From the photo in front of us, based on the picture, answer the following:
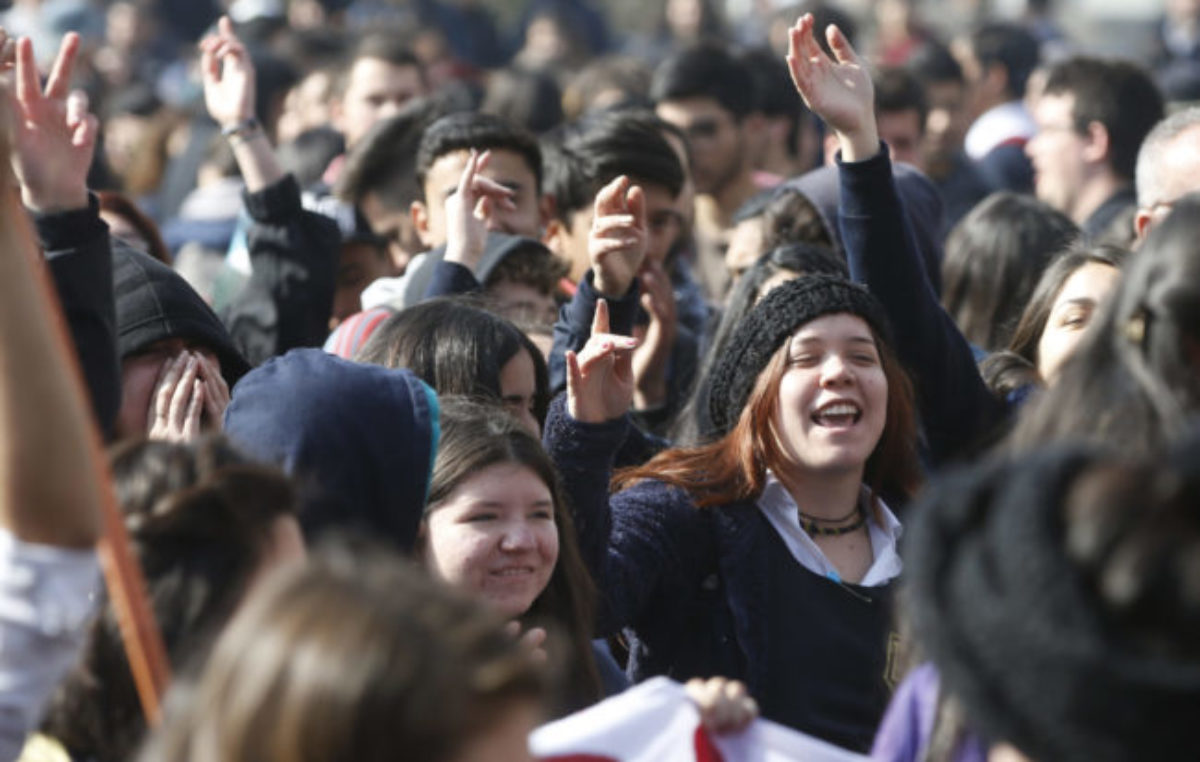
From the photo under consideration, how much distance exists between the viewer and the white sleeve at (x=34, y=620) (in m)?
2.08

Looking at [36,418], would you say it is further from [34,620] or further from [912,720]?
[912,720]

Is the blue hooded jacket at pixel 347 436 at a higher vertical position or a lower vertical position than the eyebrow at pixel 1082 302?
higher

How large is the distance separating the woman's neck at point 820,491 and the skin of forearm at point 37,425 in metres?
2.26

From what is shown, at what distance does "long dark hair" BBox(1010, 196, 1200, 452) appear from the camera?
232 cm

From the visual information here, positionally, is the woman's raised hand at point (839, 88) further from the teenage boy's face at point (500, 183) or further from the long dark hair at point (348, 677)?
the long dark hair at point (348, 677)

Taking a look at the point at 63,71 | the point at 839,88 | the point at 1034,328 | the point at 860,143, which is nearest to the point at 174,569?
the point at 63,71

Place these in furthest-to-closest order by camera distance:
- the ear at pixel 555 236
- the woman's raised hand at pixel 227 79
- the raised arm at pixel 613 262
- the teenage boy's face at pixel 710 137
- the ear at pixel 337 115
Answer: the ear at pixel 337 115, the teenage boy's face at pixel 710 137, the ear at pixel 555 236, the woman's raised hand at pixel 227 79, the raised arm at pixel 613 262

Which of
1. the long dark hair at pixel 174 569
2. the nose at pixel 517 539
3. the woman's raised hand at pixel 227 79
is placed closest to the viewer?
the long dark hair at pixel 174 569

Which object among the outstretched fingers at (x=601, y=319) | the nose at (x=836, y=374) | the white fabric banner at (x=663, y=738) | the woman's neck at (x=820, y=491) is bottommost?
the woman's neck at (x=820, y=491)

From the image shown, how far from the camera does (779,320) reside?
4.12 m

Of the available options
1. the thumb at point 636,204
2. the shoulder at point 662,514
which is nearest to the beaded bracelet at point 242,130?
the thumb at point 636,204

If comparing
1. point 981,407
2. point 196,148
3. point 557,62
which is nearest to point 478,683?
point 981,407

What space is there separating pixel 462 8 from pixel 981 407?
11.9 m

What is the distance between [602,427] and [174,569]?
1.52 m
